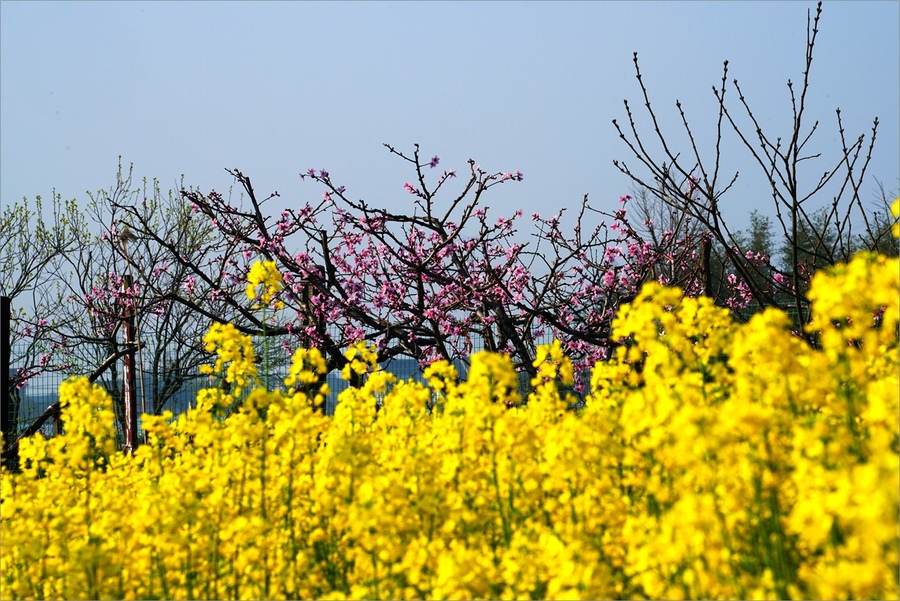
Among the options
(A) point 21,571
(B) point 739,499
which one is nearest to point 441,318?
(A) point 21,571

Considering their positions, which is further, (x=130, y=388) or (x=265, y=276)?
(x=130, y=388)

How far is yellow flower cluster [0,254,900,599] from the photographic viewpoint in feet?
7.59

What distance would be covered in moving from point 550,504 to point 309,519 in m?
0.97

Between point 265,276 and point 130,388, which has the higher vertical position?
point 130,388

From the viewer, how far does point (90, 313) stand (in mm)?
16000

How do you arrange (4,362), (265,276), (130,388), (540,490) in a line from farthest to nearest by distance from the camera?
(130,388) → (4,362) → (265,276) → (540,490)

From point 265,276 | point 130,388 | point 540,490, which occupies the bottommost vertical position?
point 540,490

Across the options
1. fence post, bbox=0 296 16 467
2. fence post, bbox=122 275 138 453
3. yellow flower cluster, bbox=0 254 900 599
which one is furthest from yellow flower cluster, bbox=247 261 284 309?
fence post, bbox=122 275 138 453

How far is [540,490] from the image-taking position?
3.42 m

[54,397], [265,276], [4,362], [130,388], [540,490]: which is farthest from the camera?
[54,397]

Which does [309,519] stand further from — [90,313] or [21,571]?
[90,313]

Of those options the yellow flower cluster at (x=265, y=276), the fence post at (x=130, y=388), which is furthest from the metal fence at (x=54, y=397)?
the yellow flower cluster at (x=265, y=276)

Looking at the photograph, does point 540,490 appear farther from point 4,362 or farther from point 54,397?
point 54,397

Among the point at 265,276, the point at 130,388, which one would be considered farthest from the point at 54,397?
the point at 265,276
